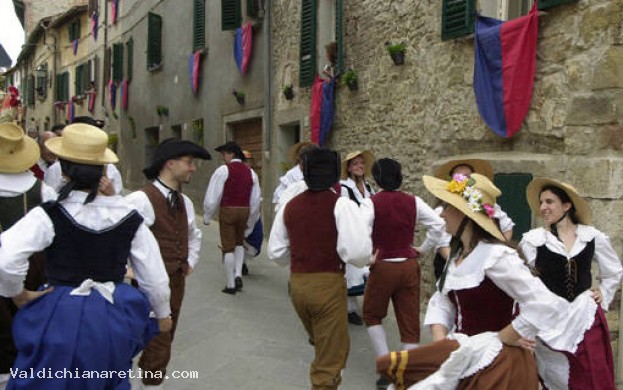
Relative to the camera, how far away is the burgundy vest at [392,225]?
14.3ft

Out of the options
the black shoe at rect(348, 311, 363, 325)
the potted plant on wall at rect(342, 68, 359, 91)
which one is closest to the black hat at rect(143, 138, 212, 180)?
the black shoe at rect(348, 311, 363, 325)

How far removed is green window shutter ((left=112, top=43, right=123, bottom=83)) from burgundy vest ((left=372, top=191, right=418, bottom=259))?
1756 centimetres

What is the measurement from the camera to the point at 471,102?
6.16 meters

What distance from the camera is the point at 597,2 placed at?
4.76 meters

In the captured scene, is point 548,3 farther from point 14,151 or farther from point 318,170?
point 14,151

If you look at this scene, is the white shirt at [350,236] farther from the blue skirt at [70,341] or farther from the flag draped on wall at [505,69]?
the flag draped on wall at [505,69]

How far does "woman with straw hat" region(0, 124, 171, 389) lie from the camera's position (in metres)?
2.41

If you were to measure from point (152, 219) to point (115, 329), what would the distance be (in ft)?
4.02

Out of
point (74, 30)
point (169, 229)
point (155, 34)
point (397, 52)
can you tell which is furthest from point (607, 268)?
point (74, 30)

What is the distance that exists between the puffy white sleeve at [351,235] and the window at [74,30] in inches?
993

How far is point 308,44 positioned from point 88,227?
24.5 ft

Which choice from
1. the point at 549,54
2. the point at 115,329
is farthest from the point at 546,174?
the point at 115,329

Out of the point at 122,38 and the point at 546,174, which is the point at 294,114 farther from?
the point at 122,38

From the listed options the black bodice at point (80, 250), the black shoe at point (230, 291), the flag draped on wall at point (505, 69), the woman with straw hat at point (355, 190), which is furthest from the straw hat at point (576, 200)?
the black shoe at point (230, 291)
